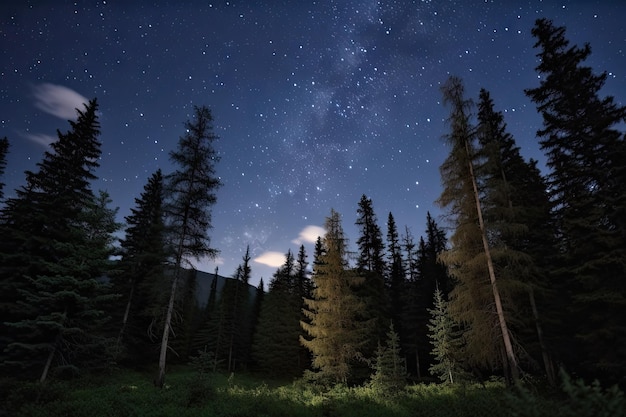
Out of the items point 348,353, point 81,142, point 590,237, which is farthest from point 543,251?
point 81,142

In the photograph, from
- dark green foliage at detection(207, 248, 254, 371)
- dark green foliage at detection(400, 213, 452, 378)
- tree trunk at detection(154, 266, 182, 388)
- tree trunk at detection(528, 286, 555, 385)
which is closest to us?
tree trunk at detection(154, 266, 182, 388)

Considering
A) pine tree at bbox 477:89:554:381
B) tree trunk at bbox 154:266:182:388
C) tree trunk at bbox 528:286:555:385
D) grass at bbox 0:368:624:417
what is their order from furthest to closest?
1. tree trunk at bbox 528:286:555:385
2. tree trunk at bbox 154:266:182:388
3. pine tree at bbox 477:89:554:381
4. grass at bbox 0:368:624:417

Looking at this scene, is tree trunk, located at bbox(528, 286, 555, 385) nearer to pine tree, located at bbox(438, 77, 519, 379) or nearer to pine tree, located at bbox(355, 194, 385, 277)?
pine tree, located at bbox(438, 77, 519, 379)

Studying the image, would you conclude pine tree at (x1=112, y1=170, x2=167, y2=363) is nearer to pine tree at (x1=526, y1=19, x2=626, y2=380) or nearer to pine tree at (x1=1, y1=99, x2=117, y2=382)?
pine tree at (x1=1, y1=99, x2=117, y2=382)

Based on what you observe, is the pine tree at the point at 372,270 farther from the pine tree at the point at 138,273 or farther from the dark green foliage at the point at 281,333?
the pine tree at the point at 138,273

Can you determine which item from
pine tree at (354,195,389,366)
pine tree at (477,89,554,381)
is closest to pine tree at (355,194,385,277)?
pine tree at (354,195,389,366)

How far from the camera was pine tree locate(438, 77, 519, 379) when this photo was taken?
46.4 ft

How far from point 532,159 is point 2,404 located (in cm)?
3382

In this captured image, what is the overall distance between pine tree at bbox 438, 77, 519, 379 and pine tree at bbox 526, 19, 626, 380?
3.37 m

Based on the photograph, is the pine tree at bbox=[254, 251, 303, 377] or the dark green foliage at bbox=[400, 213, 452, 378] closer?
the dark green foliage at bbox=[400, 213, 452, 378]

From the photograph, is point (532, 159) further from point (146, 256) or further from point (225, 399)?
point (146, 256)

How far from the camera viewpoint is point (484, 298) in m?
14.7

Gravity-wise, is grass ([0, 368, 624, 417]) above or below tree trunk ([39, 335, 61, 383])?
below

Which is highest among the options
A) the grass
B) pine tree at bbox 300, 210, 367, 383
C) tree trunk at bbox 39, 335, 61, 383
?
pine tree at bbox 300, 210, 367, 383
